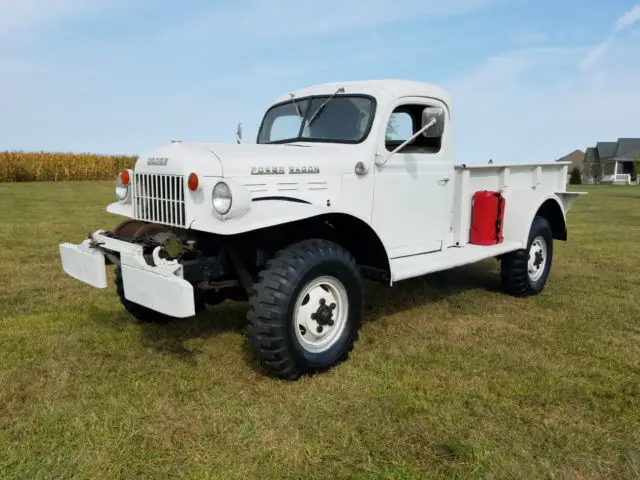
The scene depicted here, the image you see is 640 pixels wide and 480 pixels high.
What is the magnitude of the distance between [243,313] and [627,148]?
198ft

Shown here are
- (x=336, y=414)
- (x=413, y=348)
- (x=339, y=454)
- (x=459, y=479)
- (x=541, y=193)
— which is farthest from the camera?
(x=541, y=193)

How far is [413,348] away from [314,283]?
118 cm

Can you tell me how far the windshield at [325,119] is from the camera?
182 inches

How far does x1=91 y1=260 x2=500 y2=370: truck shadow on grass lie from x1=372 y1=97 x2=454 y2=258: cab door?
3.12 feet

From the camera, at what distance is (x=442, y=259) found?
16.6 feet

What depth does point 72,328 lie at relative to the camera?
488 cm

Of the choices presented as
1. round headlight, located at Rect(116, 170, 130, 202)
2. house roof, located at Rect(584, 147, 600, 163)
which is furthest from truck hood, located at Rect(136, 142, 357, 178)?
house roof, located at Rect(584, 147, 600, 163)

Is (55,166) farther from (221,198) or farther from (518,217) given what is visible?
(221,198)

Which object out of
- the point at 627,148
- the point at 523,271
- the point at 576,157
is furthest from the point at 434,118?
the point at 576,157

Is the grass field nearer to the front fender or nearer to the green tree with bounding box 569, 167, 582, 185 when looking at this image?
the front fender

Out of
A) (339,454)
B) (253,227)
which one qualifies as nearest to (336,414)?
(339,454)

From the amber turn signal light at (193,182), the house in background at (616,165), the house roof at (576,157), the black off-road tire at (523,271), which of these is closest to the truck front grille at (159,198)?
the amber turn signal light at (193,182)

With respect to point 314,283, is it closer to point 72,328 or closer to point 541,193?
point 72,328

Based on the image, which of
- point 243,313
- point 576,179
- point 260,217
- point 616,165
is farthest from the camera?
point 616,165
